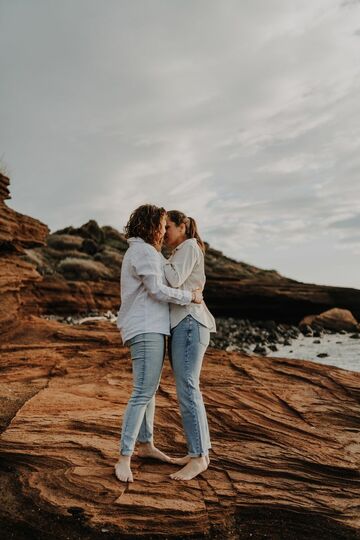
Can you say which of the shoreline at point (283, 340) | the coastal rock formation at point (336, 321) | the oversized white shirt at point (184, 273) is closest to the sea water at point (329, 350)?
the shoreline at point (283, 340)

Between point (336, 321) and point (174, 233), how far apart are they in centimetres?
1448

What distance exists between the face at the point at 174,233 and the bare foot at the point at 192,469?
2.47m

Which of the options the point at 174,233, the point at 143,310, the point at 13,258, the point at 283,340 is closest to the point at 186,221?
the point at 174,233

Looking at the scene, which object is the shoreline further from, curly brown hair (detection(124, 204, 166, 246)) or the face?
curly brown hair (detection(124, 204, 166, 246))

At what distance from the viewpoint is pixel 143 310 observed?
523 cm

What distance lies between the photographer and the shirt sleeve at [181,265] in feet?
17.4

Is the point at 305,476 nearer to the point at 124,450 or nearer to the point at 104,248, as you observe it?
the point at 124,450

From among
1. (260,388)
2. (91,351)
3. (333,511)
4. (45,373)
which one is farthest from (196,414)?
(91,351)

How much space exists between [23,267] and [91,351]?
395cm

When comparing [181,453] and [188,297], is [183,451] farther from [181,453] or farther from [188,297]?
[188,297]

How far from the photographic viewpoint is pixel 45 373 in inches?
341

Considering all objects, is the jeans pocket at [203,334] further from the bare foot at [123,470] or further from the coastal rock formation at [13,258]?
the coastal rock formation at [13,258]

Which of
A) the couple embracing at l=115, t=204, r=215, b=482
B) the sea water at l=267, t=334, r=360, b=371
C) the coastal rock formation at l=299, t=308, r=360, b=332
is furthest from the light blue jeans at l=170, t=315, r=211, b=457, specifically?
the coastal rock formation at l=299, t=308, r=360, b=332

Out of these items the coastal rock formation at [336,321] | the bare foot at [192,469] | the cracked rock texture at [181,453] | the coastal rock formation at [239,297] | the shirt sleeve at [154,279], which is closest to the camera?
the cracked rock texture at [181,453]
